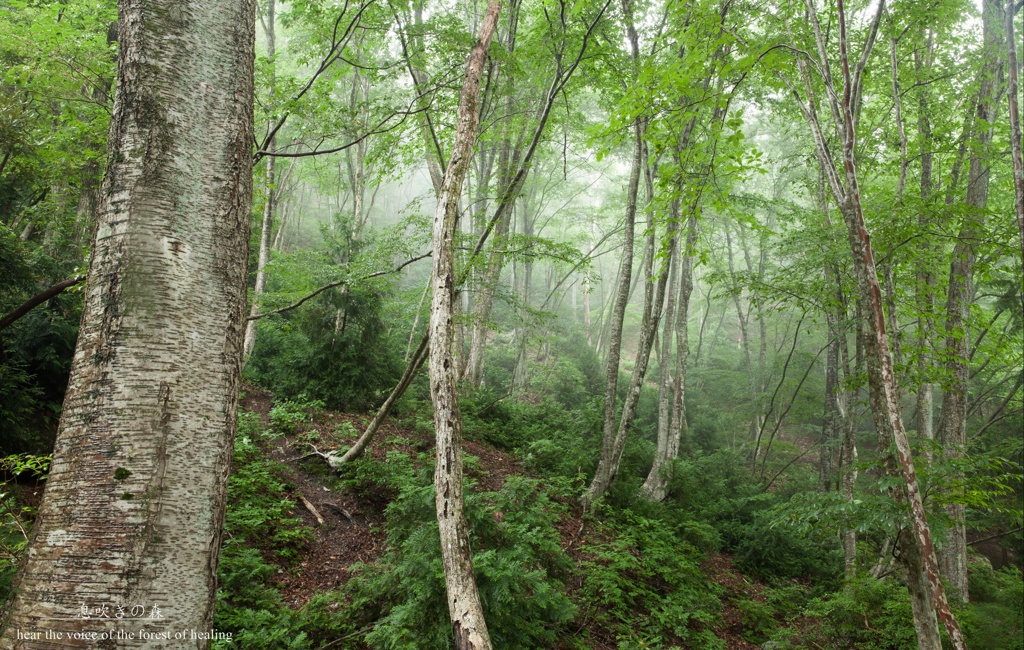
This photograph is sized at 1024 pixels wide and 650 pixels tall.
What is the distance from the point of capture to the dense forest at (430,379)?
1.43 meters

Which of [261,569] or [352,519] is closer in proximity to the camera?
[261,569]

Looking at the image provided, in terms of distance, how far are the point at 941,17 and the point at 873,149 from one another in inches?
83.8

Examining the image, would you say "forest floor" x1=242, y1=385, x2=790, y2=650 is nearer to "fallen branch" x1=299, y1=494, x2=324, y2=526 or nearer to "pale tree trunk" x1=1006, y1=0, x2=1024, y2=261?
"fallen branch" x1=299, y1=494, x2=324, y2=526

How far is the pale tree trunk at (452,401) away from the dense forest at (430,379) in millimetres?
23

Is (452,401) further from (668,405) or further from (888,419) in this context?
(668,405)

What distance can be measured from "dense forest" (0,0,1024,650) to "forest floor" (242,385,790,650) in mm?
43

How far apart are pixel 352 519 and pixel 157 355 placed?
4.55 m

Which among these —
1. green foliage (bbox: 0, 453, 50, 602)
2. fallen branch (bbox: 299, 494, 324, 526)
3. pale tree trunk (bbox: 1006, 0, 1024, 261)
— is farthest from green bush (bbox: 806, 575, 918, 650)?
green foliage (bbox: 0, 453, 50, 602)

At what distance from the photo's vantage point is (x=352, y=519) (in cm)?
538

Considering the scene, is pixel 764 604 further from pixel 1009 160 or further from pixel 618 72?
pixel 1009 160

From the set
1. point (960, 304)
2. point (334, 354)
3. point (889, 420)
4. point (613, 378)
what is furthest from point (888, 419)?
point (334, 354)

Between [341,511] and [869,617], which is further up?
[341,511]

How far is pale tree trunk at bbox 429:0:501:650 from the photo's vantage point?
2.97 meters

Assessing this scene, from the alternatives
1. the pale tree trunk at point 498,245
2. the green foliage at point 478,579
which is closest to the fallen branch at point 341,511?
the green foliage at point 478,579
